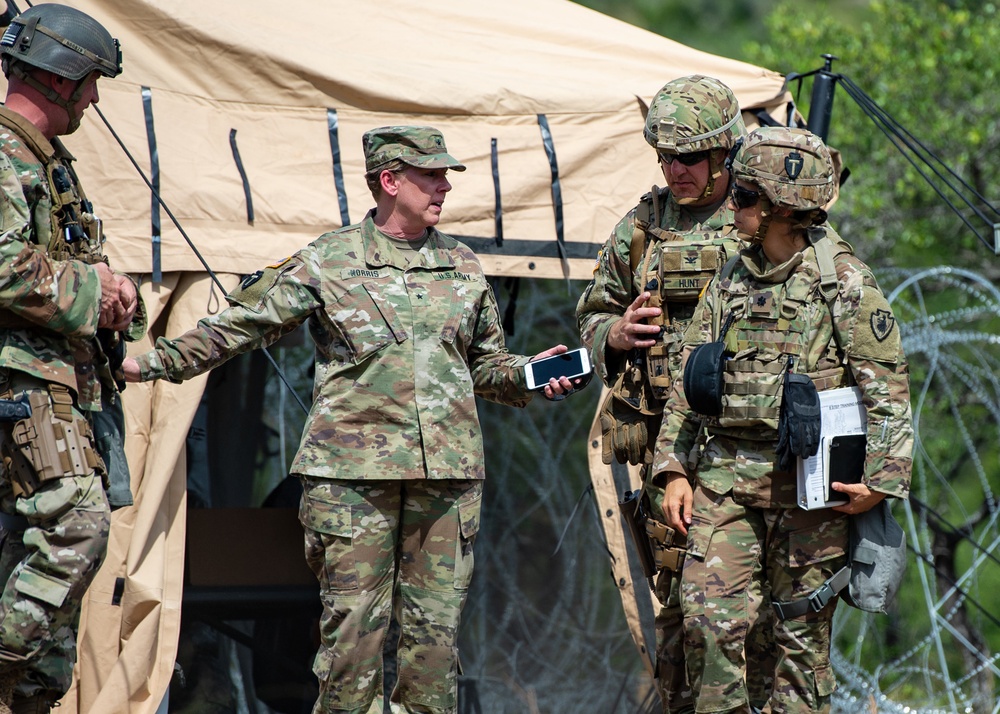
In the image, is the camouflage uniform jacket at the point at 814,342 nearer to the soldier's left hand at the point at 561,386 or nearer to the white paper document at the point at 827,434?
the white paper document at the point at 827,434

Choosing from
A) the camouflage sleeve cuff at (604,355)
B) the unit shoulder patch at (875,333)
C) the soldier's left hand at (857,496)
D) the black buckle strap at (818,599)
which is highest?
the unit shoulder patch at (875,333)

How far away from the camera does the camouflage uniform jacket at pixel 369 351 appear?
4.12 m

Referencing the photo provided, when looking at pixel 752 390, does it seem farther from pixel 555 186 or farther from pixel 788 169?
pixel 555 186

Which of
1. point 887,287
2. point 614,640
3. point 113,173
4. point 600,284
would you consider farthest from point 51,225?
point 887,287

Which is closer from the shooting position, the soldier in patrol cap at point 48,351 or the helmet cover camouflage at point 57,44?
the soldier in patrol cap at point 48,351

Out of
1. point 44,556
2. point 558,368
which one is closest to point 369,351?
point 558,368

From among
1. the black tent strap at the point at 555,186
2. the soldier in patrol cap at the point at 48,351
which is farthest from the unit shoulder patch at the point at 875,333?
the soldier in patrol cap at the point at 48,351

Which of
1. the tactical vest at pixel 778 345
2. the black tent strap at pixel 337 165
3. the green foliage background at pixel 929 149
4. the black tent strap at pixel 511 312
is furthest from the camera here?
the green foliage background at pixel 929 149

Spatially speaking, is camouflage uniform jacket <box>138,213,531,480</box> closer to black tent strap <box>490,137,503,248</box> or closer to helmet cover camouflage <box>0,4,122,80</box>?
helmet cover camouflage <box>0,4,122,80</box>

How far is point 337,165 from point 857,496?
2421 millimetres

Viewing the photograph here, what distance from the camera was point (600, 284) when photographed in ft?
15.5

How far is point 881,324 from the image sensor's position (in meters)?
3.90

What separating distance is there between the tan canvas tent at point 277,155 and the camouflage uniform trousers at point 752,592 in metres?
1.17

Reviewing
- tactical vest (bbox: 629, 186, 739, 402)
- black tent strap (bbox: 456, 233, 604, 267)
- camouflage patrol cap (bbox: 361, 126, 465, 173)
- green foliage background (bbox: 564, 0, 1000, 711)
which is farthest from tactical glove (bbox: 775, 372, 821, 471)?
green foliage background (bbox: 564, 0, 1000, 711)
